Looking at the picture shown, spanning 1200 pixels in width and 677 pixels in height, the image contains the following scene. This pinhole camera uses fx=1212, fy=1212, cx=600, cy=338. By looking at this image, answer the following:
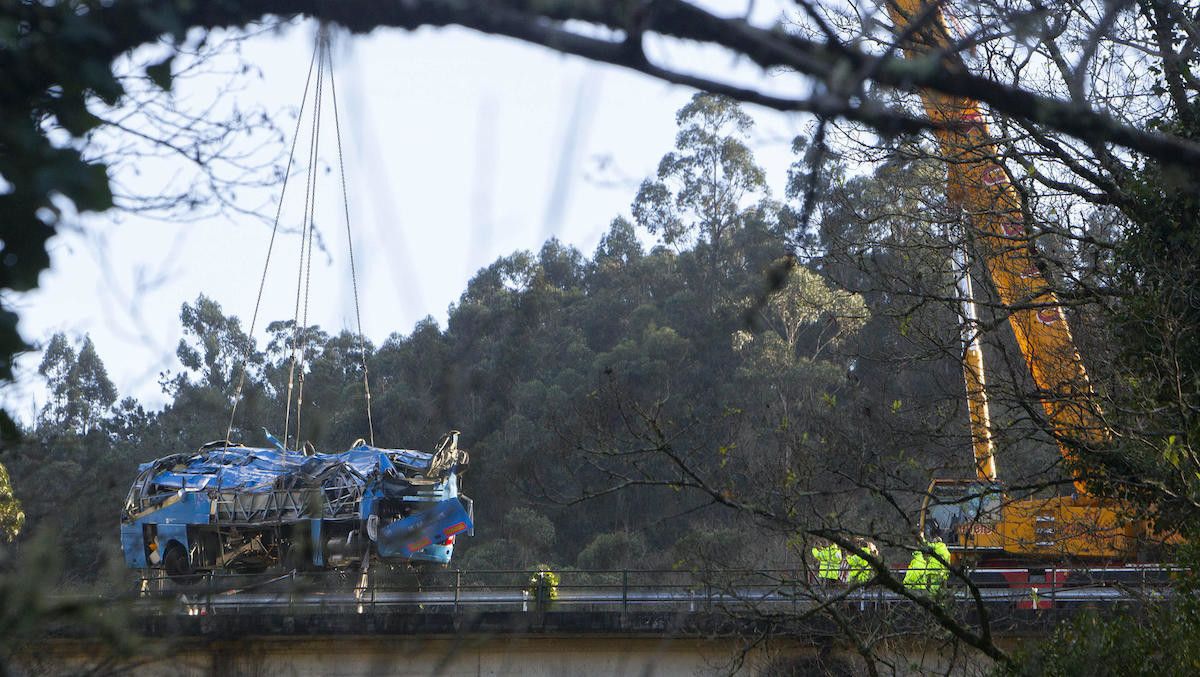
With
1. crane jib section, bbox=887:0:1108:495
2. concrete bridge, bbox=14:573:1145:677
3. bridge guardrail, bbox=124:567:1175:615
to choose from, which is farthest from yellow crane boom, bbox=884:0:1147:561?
concrete bridge, bbox=14:573:1145:677

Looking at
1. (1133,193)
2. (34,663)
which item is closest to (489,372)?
(34,663)

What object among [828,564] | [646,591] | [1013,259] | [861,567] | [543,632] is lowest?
[646,591]

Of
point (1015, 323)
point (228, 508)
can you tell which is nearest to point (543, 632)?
point (1015, 323)

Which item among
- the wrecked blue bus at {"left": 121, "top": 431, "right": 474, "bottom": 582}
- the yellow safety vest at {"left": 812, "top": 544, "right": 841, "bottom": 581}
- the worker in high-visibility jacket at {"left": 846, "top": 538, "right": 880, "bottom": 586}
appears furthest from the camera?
the wrecked blue bus at {"left": 121, "top": 431, "right": 474, "bottom": 582}

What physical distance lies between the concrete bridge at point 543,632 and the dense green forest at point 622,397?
40cm

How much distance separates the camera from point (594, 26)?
2125mm

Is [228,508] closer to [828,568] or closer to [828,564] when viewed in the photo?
[828,568]

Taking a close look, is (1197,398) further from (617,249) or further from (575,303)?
(617,249)

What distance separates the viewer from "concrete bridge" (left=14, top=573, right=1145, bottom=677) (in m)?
2.93

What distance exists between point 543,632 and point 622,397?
677 centimetres

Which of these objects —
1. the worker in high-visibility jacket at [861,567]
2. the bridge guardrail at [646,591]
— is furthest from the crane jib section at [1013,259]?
the worker in high-visibility jacket at [861,567]

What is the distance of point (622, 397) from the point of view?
308 inches

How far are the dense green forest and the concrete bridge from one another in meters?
0.40

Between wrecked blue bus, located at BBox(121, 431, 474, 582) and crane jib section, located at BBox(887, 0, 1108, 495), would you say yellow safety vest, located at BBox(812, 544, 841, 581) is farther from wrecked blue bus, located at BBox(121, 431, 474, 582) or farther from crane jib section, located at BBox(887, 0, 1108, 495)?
wrecked blue bus, located at BBox(121, 431, 474, 582)
